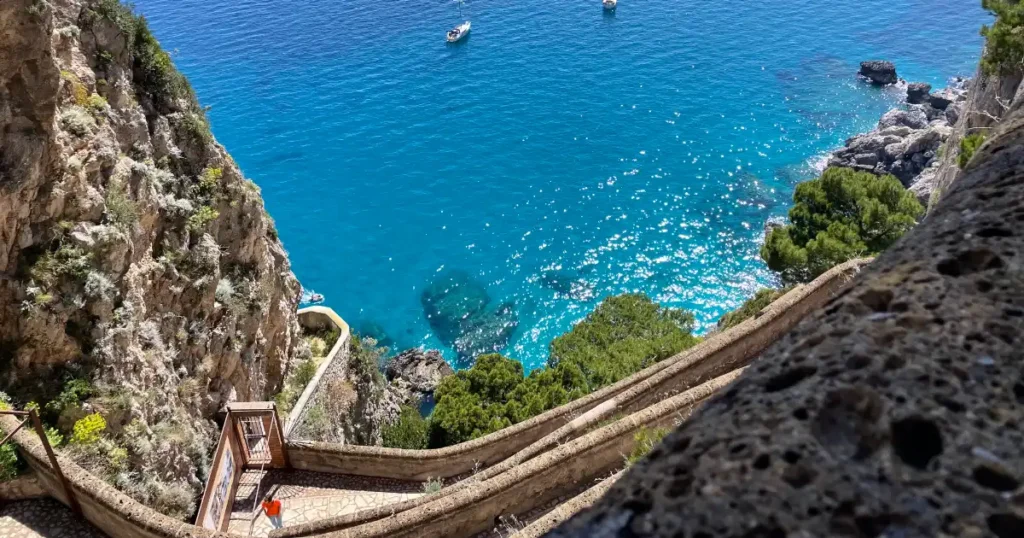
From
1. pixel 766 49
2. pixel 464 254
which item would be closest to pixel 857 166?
pixel 766 49

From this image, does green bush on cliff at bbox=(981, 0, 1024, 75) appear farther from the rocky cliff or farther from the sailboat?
the sailboat

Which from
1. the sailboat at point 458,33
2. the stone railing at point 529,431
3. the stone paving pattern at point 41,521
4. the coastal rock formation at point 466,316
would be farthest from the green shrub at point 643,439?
the sailboat at point 458,33

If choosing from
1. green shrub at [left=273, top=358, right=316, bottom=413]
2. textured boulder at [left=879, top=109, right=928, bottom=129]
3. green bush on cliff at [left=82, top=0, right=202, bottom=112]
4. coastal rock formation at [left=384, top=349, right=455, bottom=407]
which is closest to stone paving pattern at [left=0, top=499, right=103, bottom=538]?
green shrub at [left=273, top=358, right=316, bottom=413]

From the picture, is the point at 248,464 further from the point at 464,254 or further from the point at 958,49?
the point at 958,49

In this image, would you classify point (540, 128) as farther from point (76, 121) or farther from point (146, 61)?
point (76, 121)

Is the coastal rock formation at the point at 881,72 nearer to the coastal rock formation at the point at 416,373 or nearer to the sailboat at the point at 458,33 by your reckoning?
the sailboat at the point at 458,33

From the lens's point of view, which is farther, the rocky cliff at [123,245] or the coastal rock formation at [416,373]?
the coastal rock formation at [416,373]
